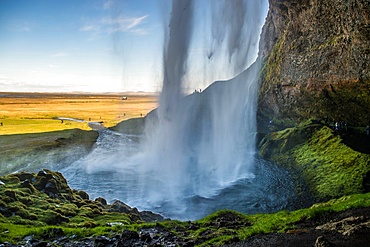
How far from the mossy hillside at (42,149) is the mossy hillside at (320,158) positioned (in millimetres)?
33312

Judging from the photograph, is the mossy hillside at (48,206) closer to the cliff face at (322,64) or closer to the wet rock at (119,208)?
the wet rock at (119,208)

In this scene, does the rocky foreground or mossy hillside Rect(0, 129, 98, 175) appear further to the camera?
mossy hillside Rect(0, 129, 98, 175)

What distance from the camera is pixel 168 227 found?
56.7 ft

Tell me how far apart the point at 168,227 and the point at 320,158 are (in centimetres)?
2494

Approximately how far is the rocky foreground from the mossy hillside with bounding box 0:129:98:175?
77.4 feet

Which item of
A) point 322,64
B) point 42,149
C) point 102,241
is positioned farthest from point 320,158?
point 42,149

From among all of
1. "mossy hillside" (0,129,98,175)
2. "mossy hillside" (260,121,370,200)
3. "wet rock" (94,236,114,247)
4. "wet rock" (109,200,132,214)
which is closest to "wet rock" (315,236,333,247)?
"wet rock" (94,236,114,247)

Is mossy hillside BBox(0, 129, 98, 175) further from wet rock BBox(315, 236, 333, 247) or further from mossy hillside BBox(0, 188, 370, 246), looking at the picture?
wet rock BBox(315, 236, 333, 247)

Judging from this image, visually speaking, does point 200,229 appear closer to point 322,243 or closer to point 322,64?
point 322,243

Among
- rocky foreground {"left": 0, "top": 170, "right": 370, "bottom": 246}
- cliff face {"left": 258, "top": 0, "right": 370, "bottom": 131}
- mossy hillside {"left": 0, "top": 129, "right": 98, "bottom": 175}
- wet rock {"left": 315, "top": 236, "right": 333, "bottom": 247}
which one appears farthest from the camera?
mossy hillside {"left": 0, "top": 129, "right": 98, "bottom": 175}

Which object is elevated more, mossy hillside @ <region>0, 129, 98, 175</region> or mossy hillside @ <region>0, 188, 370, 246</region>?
mossy hillside @ <region>0, 188, 370, 246</region>

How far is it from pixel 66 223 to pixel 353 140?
34152mm

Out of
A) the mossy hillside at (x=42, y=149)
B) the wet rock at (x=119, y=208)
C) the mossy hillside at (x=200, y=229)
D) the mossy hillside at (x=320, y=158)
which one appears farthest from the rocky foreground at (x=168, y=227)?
the mossy hillside at (x=42, y=149)

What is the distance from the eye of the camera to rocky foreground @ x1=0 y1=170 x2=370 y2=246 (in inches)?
500
